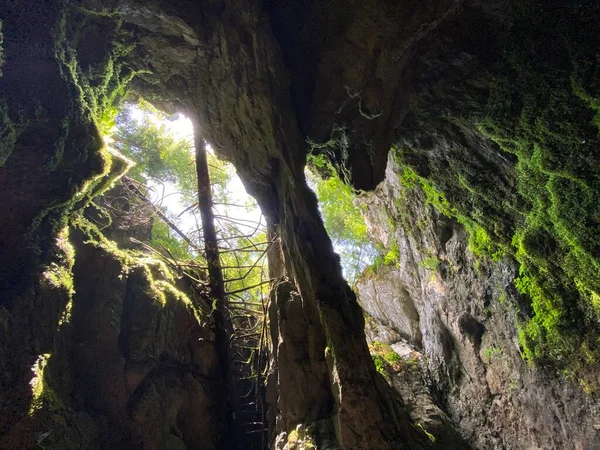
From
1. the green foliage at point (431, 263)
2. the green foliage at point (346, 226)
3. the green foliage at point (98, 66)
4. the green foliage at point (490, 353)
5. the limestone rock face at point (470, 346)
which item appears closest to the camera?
the green foliage at point (98, 66)

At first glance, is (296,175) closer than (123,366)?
No

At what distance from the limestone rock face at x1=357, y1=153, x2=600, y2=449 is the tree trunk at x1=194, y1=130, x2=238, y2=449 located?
298 cm

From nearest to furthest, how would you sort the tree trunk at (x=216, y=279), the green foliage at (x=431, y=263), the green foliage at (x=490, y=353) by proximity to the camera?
the tree trunk at (x=216, y=279)
the green foliage at (x=490, y=353)
the green foliage at (x=431, y=263)

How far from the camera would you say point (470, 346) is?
22.2 feet

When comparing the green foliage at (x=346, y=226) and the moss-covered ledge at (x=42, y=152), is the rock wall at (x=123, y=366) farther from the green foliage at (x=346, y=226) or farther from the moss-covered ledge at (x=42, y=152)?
the green foliage at (x=346, y=226)

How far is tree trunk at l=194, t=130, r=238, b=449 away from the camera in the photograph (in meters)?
6.17

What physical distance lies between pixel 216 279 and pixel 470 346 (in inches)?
170

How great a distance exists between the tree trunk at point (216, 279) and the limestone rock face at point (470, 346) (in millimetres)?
2978

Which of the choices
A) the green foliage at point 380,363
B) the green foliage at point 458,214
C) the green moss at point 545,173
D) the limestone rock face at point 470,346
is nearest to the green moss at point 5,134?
the green moss at point 545,173

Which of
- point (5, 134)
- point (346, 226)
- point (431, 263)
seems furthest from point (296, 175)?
point (346, 226)

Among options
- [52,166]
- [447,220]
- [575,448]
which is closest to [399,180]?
[447,220]

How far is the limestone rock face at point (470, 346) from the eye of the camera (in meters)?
5.35

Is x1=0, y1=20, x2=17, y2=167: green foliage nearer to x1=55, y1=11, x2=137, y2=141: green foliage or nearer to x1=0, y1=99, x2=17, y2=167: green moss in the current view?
x1=0, y1=99, x2=17, y2=167: green moss

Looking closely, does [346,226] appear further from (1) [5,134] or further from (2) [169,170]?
(1) [5,134]
